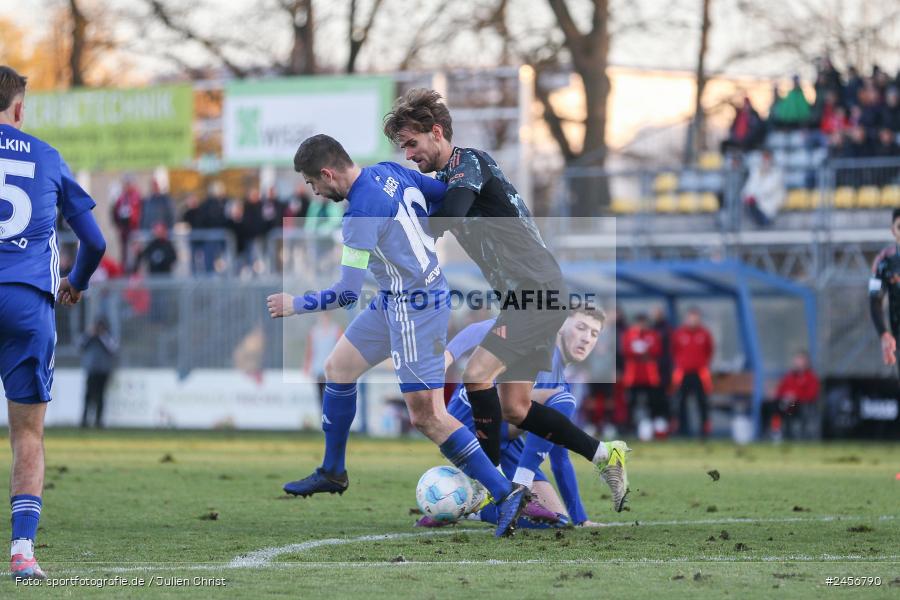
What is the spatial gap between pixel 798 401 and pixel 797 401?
0.02m

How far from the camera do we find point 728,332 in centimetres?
2319

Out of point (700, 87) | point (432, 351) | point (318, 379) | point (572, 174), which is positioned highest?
point (700, 87)

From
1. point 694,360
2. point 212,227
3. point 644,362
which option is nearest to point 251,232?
point 212,227

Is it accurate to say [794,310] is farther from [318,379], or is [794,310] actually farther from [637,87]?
[637,87]

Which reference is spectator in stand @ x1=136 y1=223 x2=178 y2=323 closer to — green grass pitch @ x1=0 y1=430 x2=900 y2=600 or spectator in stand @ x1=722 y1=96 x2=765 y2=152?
spectator in stand @ x1=722 y1=96 x2=765 y2=152

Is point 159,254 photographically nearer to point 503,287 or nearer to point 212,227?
point 212,227

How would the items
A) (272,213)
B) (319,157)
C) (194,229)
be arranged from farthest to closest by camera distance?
(194,229) → (272,213) → (319,157)

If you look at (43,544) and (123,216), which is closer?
(43,544)

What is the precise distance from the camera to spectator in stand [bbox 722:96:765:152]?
23953mm

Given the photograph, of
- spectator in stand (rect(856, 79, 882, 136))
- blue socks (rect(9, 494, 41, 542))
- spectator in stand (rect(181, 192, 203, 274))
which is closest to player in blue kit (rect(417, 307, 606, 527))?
blue socks (rect(9, 494, 41, 542))

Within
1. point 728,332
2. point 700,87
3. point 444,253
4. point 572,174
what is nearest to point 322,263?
point 444,253

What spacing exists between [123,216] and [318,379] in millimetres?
6157

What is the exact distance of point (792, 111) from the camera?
23.7m

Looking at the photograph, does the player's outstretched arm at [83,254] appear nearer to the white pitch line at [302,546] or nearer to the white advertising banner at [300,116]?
the white pitch line at [302,546]
